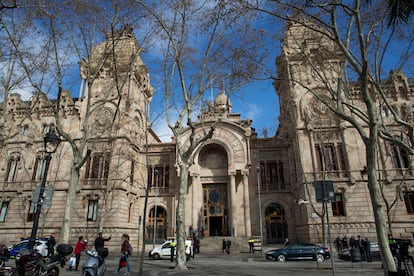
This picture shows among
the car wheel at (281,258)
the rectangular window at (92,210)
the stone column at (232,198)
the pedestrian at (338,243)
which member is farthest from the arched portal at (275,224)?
the rectangular window at (92,210)

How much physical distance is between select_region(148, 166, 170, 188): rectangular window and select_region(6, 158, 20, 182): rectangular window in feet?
47.5

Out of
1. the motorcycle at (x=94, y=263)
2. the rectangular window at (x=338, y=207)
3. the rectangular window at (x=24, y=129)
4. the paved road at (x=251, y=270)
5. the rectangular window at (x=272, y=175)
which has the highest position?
the rectangular window at (x=24, y=129)

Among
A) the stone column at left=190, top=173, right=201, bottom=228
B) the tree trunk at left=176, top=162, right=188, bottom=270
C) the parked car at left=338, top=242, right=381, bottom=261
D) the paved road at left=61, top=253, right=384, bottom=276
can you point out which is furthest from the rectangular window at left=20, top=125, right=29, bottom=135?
the parked car at left=338, top=242, right=381, bottom=261

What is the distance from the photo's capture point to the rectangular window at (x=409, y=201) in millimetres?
24220

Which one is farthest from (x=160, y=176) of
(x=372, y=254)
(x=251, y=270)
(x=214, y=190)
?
(x=372, y=254)

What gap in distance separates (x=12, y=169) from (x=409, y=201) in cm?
3966

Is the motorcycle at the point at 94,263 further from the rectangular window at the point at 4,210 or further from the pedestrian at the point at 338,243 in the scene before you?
the rectangular window at the point at 4,210

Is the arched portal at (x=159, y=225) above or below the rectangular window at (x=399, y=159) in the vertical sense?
below

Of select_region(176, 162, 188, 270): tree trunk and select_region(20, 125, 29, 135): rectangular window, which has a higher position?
select_region(20, 125, 29, 135): rectangular window

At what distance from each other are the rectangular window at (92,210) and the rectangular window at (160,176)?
7.08 meters

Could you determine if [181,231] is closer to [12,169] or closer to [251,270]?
[251,270]

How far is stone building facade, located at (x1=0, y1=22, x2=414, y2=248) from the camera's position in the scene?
80.8 feet

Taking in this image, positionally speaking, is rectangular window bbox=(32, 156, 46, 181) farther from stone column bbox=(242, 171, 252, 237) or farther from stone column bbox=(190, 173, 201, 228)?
stone column bbox=(242, 171, 252, 237)

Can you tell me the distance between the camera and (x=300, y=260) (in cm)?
1947
